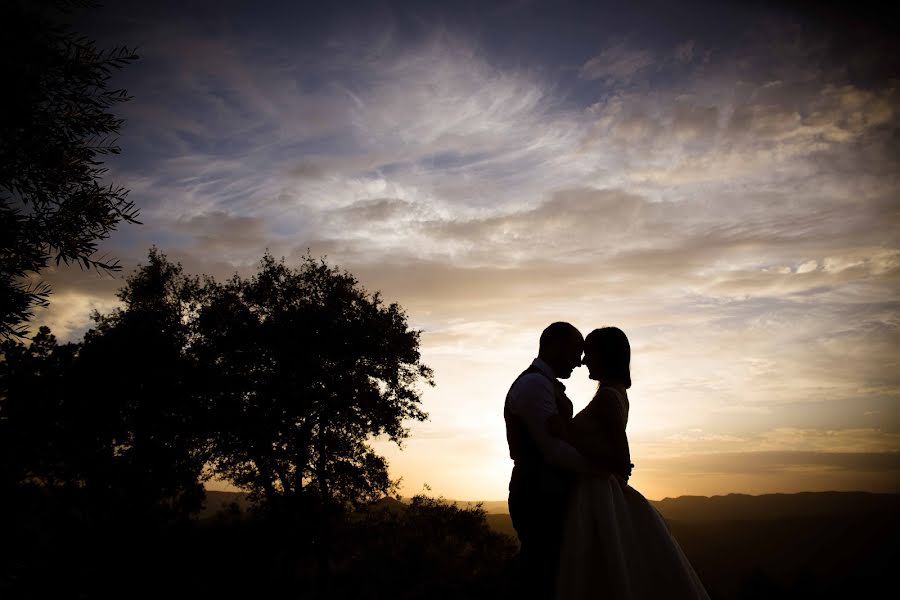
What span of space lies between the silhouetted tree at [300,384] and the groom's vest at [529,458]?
51.9ft

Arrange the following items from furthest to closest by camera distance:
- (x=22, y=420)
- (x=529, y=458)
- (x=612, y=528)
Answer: (x=22, y=420)
(x=529, y=458)
(x=612, y=528)

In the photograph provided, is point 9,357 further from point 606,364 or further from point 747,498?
point 747,498

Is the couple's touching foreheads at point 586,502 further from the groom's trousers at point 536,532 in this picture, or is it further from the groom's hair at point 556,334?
the groom's hair at point 556,334

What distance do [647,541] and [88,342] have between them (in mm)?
25251

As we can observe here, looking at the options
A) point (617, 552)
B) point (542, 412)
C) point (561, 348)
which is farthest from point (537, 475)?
point (561, 348)

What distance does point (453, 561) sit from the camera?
1973 centimetres

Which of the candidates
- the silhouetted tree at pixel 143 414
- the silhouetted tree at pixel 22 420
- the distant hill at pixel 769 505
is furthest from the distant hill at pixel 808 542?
the silhouetted tree at pixel 22 420

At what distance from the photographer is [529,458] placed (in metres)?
4.93

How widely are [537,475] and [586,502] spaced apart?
1.73 feet

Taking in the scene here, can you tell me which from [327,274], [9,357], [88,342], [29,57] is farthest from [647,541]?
[88,342]

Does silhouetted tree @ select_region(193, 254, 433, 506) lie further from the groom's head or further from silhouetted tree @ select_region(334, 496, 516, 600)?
the groom's head

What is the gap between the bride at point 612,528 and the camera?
4.32 m

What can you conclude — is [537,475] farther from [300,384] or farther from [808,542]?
[808,542]

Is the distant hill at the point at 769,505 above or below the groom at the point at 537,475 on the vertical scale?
below
